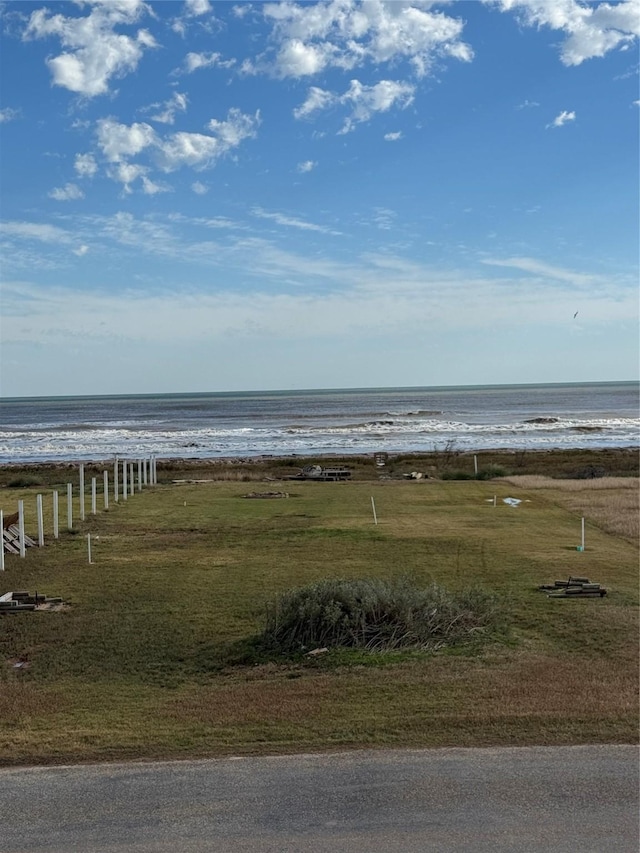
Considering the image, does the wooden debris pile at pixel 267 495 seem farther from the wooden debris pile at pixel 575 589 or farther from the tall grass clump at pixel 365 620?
the tall grass clump at pixel 365 620

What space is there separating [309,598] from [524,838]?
5.86 metres

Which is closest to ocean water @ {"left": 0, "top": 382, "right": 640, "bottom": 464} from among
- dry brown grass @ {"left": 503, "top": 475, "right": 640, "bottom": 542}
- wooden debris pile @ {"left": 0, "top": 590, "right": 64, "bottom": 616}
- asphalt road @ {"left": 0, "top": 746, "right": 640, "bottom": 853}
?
dry brown grass @ {"left": 503, "top": 475, "right": 640, "bottom": 542}

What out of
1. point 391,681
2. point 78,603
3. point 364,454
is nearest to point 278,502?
point 78,603

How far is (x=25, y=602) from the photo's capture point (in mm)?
13523

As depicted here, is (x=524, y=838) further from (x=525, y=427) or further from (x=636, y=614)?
(x=525, y=427)

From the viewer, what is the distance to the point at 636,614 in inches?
491

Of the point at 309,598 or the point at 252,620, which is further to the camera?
the point at 252,620

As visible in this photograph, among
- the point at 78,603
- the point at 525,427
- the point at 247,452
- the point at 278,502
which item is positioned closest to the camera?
the point at 78,603

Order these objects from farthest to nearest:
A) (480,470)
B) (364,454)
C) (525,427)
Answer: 1. (525,427)
2. (364,454)
3. (480,470)

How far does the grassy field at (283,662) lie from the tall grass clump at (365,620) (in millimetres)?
400

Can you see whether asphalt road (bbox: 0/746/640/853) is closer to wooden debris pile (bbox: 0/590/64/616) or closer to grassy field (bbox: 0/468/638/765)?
grassy field (bbox: 0/468/638/765)

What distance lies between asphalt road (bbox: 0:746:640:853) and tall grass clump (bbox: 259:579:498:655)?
366 cm

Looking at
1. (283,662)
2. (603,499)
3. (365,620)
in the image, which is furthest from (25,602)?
(603,499)

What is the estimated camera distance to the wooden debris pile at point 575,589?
1358 centimetres
